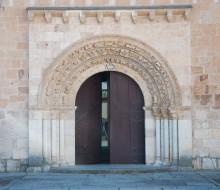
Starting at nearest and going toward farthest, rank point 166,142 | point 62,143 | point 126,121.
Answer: point 166,142
point 62,143
point 126,121

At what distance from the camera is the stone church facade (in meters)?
8.66

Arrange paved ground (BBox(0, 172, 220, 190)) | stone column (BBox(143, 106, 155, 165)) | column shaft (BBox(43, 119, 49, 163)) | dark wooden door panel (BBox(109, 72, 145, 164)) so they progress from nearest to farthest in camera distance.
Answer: paved ground (BBox(0, 172, 220, 190))
column shaft (BBox(43, 119, 49, 163))
stone column (BBox(143, 106, 155, 165))
dark wooden door panel (BBox(109, 72, 145, 164))

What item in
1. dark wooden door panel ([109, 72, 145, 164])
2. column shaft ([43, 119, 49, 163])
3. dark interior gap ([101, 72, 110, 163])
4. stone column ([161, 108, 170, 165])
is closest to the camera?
column shaft ([43, 119, 49, 163])

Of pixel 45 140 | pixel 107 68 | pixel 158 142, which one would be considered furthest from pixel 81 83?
pixel 158 142

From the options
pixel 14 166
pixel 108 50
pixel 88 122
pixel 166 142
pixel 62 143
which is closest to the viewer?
pixel 14 166

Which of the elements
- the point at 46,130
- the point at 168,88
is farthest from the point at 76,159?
the point at 168,88

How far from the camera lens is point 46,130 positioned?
8680 mm

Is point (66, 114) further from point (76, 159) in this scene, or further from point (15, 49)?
point (15, 49)

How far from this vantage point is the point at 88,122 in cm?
949

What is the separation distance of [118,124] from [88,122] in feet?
2.34

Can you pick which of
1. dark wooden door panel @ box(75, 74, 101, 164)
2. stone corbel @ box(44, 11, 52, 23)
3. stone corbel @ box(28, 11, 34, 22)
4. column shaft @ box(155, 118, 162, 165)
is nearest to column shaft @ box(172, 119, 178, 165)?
column shaft @ box(155, 118, 162, 165)

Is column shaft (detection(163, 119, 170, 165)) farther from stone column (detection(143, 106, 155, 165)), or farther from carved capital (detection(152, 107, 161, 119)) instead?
stone column (detection(143, 106, 155, 165))

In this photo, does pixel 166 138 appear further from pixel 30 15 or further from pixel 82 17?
pixel 30 15

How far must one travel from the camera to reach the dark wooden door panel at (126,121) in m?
9.27
